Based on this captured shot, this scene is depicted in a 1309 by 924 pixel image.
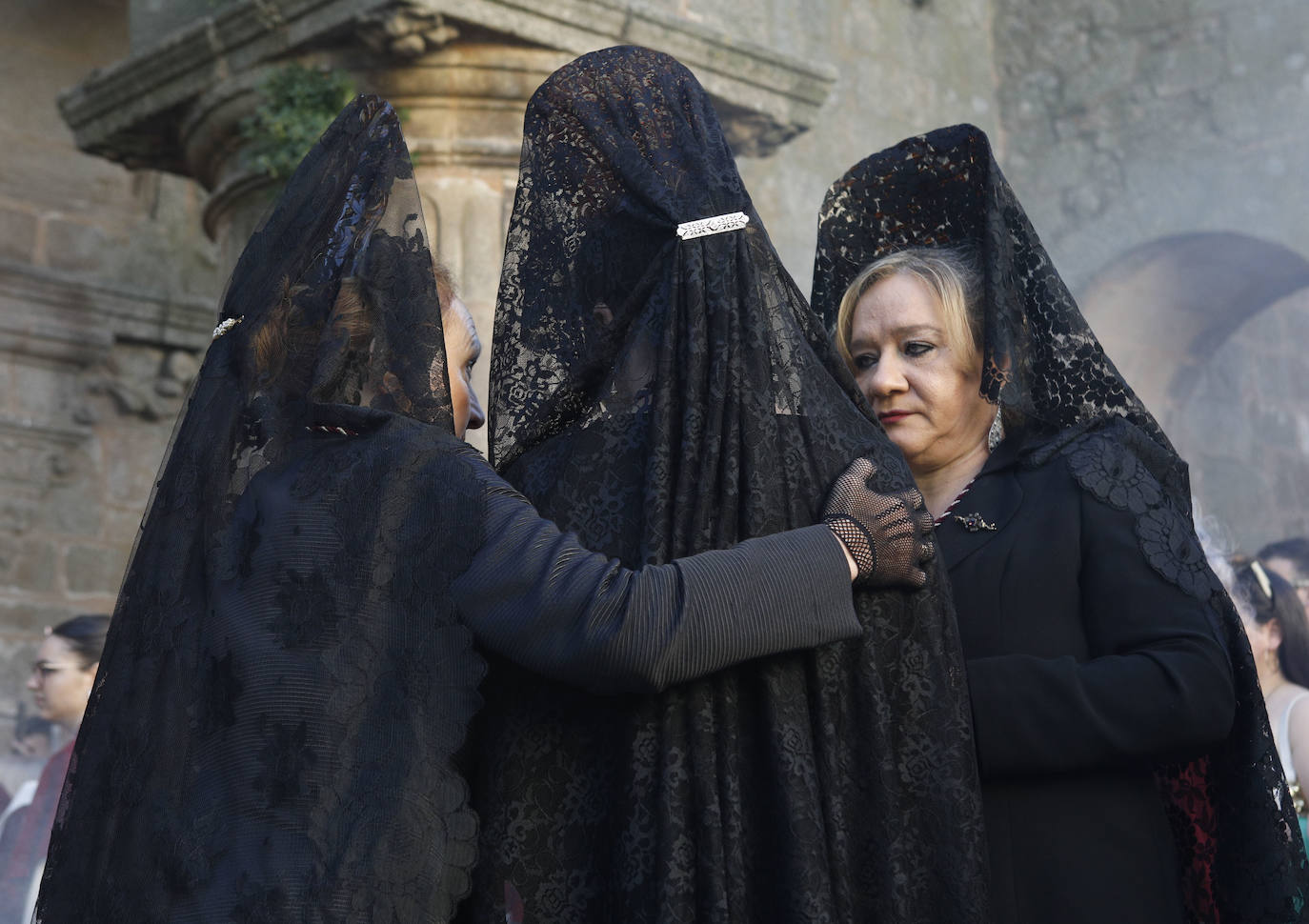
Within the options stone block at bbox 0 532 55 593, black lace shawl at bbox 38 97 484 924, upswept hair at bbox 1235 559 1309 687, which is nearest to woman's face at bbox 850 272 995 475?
black lace shawl at bbox 38 97 484 924

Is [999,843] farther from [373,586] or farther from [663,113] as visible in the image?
[663,113]

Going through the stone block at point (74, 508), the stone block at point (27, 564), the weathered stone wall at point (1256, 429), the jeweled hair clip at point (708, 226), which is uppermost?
the weathered stone wall at point (1256, 429)

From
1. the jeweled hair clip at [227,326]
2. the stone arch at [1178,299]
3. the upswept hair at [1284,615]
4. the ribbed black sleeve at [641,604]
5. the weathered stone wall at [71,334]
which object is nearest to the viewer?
the ribbed black sleeve at [641,604]

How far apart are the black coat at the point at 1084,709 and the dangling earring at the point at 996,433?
0.87ft

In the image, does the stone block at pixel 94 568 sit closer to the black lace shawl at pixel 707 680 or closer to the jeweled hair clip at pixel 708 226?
the black lace shawl at pixel 707 680

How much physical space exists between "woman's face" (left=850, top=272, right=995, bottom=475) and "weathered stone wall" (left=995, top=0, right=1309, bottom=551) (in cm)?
520

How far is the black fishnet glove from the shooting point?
2008 mm

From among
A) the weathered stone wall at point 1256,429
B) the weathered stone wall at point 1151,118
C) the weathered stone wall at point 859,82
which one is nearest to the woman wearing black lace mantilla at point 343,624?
the weathered stone wall at point 859,82

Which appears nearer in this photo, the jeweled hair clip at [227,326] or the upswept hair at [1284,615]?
the jeweled hair clip at [227,326]

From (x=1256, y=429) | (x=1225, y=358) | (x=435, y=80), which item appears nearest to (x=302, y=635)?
(x=435, y=80)

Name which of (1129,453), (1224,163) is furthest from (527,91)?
(1224,163)

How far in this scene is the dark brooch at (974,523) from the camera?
2.42m

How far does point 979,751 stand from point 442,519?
0.80 metres

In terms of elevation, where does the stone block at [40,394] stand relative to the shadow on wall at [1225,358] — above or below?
below
